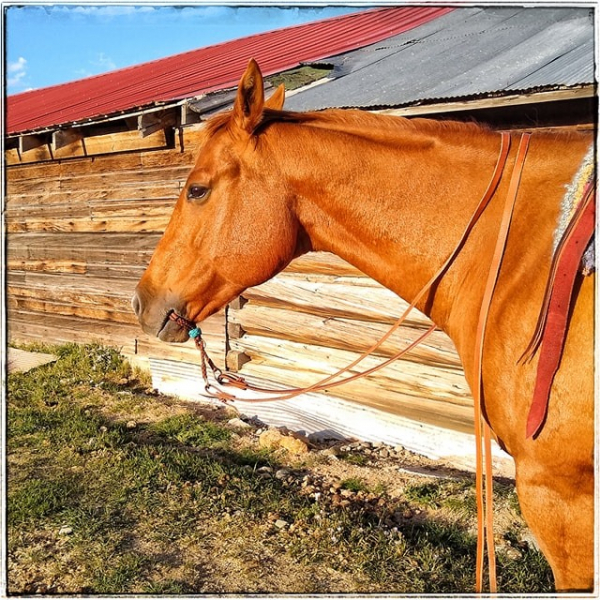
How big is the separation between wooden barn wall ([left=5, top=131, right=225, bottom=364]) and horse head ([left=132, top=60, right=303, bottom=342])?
3647mm

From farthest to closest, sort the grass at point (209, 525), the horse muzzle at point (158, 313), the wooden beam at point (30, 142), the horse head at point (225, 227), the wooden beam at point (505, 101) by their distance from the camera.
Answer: the wooden beam at point (30, 142) → the wooden beam at point (505, 101) → the grass at point (209, 525) → the horse muzzle at point (158, 313) → the horse head at point (225, 227)

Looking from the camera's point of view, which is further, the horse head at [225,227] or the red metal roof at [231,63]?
the red metal roof at [231,63]

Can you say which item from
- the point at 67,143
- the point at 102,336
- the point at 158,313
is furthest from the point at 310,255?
the point at 102,336

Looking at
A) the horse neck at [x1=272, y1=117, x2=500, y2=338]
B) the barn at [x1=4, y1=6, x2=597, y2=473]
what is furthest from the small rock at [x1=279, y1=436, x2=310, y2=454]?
the horse neck at [x1=272, y1=117, x2=500, y2=338]

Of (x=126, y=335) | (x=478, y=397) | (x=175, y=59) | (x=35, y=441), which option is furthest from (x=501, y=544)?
(x=175, y=59)

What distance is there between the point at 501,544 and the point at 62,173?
23.7 ft

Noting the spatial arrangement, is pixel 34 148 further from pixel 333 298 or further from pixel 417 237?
pixel 417 237

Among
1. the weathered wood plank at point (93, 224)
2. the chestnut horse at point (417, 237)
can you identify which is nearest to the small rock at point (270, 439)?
the chestnut horse at point (417, 237)

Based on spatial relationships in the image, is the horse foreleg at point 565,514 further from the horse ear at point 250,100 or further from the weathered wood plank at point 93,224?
the weathered wood plank at point 93,224

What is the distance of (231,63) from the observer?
7.32 metres

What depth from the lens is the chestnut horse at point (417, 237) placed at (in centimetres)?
161

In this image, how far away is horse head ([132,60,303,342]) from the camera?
2051 millimetres

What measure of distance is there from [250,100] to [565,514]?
1.84 meters

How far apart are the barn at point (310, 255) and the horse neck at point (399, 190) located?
1.02 meters
